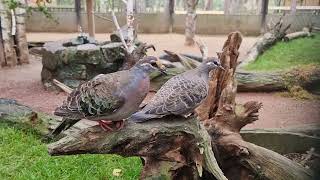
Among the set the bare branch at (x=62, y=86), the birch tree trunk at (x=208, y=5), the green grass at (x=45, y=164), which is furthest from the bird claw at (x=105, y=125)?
the birch tree trunk at (x=208, y=5)

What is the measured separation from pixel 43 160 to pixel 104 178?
0.74 m

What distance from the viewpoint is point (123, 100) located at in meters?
2.49

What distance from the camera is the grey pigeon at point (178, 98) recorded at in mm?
2777

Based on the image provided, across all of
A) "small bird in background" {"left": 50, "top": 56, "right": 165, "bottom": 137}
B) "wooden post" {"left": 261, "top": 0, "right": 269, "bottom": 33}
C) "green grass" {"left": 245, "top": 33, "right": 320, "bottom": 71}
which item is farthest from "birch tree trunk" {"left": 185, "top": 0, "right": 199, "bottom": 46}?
"small bird in background" {"left": 50, "top": 56, "right": 165, "bottom": 137}

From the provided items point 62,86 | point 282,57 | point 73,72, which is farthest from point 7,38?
point 282,57

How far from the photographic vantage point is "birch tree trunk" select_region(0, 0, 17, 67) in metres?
8.87

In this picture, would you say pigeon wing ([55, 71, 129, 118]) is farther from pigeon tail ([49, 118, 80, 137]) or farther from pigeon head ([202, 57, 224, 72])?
pigeon tail ([49, 118, 80, 137])

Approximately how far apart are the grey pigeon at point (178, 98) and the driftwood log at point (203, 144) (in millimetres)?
73

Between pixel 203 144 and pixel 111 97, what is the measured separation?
2.69ft

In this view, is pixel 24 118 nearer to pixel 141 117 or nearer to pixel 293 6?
pixel 141 117

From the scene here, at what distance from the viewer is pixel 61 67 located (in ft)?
23.6

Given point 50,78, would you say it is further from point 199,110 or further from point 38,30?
point 38,30

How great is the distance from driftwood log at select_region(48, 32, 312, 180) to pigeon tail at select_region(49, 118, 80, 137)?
51.4 inches

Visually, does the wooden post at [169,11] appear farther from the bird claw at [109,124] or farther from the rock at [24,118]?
the bird claw at [109,124]
